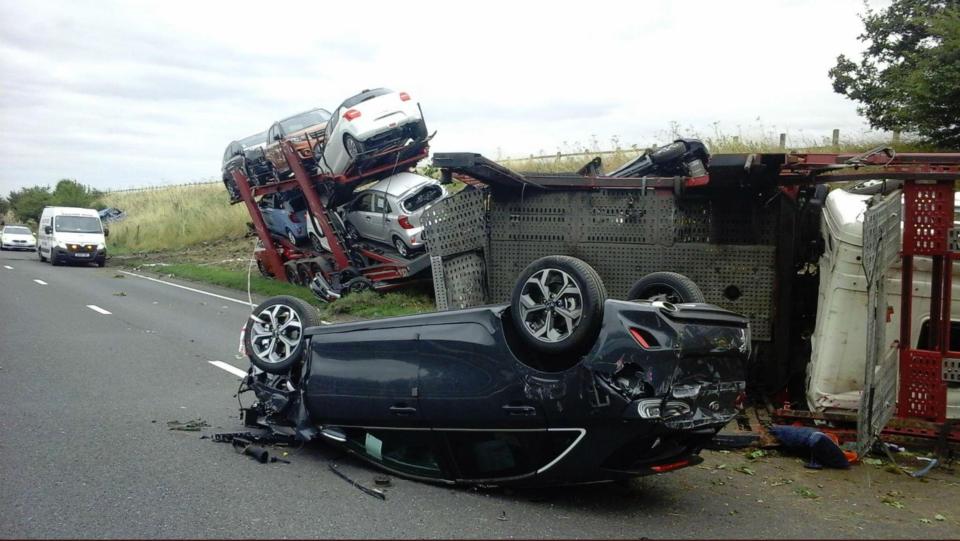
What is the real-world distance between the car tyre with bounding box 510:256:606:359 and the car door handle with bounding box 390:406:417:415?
2.95 ft

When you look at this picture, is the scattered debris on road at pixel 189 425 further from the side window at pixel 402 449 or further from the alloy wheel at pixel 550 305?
the alloy wheel at pixel 550 305

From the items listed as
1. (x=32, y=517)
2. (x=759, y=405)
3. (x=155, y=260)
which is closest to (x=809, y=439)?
(x=759, y=405)

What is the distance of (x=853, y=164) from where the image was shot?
6.95 metres

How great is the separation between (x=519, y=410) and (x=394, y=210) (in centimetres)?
1340

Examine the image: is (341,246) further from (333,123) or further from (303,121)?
(303,121)

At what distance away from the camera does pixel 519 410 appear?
498 cm

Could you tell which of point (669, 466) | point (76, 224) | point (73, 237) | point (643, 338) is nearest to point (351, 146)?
point (643, 338)

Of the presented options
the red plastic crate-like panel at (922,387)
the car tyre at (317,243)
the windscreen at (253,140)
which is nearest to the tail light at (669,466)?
the red plastic crate-like panel at (922,387)

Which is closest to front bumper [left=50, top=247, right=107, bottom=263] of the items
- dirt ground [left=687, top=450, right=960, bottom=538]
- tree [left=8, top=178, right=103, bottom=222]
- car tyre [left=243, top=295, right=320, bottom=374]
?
car tyre [left=243, top=295, right=320, bottom=374]

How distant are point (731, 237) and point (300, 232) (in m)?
14.7

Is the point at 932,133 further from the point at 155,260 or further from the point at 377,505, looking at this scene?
the point at 155,260

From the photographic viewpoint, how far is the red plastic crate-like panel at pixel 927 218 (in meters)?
6.36

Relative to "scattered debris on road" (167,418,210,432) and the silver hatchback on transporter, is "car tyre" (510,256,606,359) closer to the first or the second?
"scattered debris on road" (167,418,210,432)

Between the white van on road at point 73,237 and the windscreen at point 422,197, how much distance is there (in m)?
17.6
